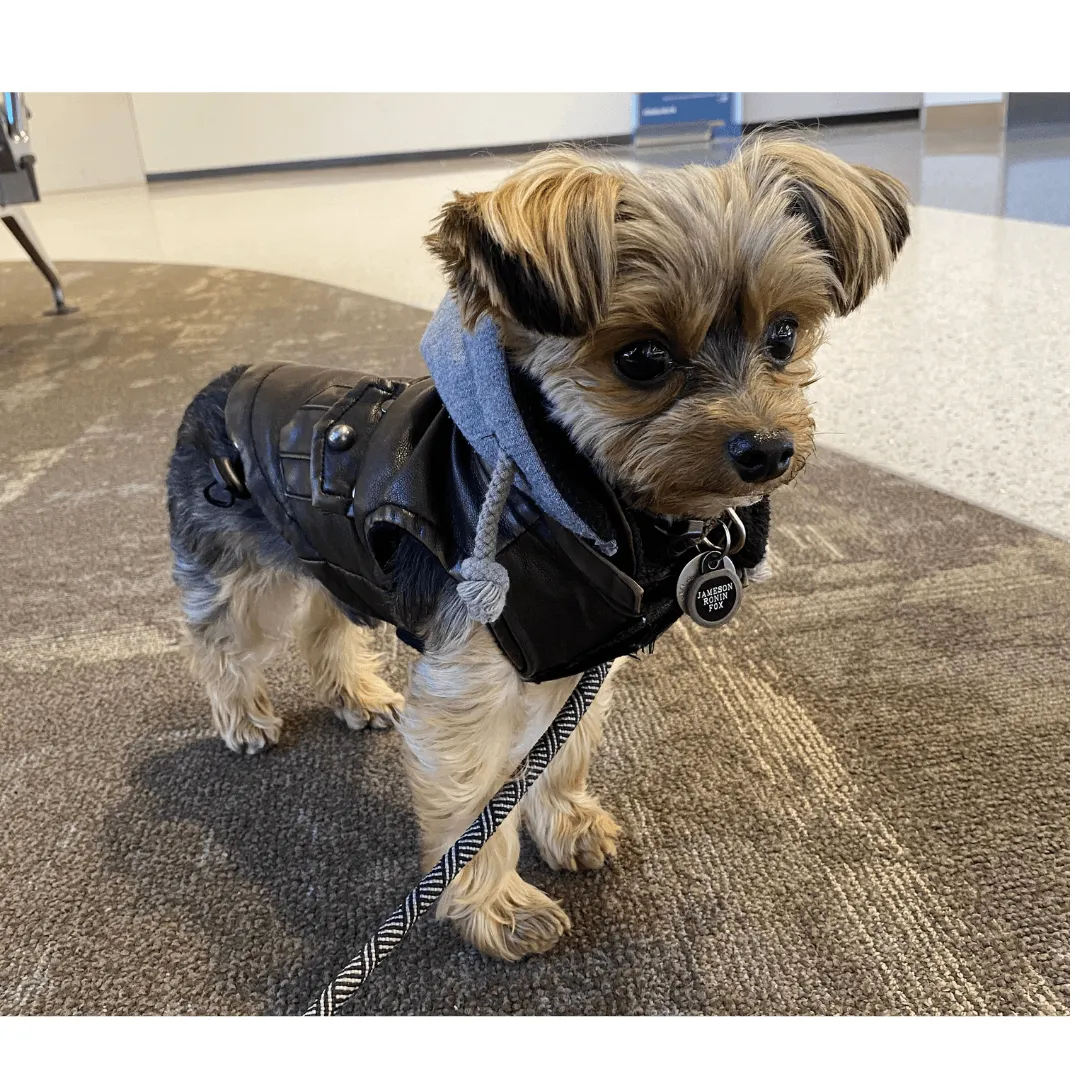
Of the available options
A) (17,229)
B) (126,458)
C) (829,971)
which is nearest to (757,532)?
(829,971)

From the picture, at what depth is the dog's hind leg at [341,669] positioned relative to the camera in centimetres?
169

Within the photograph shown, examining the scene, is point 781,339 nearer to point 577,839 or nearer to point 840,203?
point 840,203

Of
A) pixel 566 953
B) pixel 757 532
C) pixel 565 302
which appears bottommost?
pixel 566 953

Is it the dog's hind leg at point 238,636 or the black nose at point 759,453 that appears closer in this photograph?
the black nose at point 759,453

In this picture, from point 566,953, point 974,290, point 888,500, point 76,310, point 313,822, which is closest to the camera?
point 566,953

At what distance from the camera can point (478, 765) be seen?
46.9 inches

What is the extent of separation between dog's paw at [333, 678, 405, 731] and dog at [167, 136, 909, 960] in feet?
1.25

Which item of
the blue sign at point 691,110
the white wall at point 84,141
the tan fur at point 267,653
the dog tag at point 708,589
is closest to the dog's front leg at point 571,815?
the dog tag at point 708,589

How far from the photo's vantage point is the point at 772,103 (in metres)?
9.52

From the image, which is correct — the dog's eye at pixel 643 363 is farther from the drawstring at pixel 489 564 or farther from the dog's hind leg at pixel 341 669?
the dog's hind leg at pixel 341 669

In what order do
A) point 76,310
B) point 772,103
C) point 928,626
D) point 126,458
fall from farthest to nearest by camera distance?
1. point 772,103
2. point 76,310
3. point 126,458
4. point 928,626

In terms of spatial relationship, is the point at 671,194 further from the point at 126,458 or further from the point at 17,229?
the point at 17,229

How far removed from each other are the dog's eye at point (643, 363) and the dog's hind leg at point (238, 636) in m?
0.73

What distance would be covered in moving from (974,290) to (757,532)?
3281 mm
